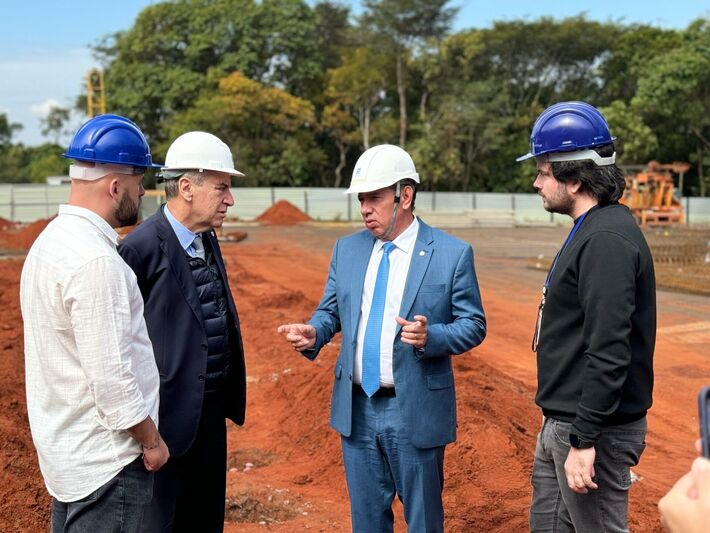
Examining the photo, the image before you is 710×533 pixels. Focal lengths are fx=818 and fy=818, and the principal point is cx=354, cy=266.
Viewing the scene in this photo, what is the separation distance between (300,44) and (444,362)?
50392 mm

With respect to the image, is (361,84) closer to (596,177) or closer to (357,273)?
(357,273)

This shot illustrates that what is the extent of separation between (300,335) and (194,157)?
41.4 inches

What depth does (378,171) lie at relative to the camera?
380cm

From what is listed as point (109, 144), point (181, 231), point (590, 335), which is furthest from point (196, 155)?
point (590, 335)

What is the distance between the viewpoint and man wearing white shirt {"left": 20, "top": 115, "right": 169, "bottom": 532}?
2764 mm

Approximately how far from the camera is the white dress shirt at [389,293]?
12.3ft

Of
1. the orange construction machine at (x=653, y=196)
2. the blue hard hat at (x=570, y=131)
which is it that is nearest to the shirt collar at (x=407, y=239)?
the blue hard hat at (x=570, y=131)

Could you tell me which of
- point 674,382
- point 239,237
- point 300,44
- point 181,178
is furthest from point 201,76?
point 181,178

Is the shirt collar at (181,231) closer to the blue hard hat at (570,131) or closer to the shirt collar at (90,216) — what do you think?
the shirt collar at (90,216)

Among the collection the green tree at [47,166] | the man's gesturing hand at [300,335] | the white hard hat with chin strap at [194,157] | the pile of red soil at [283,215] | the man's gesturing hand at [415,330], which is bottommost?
the pile of red soil at [283,215]

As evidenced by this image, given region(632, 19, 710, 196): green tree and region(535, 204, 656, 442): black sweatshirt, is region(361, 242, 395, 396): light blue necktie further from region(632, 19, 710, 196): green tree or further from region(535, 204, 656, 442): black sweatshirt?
region(632, 19, 710, 196): green tree

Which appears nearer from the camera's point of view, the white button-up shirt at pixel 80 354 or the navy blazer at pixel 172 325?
the white button-up shirt at pixel 80 354

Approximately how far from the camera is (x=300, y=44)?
170ft

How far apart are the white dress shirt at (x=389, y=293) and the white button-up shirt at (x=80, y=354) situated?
1.19 m
